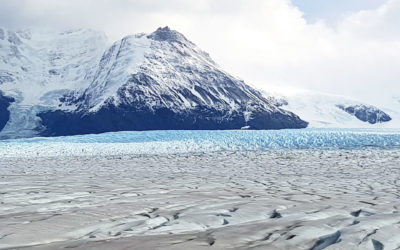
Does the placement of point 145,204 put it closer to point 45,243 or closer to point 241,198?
point 241,198

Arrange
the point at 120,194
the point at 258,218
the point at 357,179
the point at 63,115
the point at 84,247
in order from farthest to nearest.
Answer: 1. the point at 63,115
2. the point at 357,179
3. the point at 120,194
4. the point at 258,218
5. the point at 84,247

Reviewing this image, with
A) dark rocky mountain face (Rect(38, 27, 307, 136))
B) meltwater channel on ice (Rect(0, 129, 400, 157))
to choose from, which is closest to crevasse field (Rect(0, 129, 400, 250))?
meltwater channel on ice (Rect(0, 129, 400, 157))

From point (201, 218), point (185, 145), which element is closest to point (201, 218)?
point (201, 218)

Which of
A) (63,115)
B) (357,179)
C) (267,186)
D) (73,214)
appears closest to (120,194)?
(73,214)

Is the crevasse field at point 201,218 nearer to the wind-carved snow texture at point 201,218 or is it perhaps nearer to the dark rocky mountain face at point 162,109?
the wind-carved snow texture at point 201,218

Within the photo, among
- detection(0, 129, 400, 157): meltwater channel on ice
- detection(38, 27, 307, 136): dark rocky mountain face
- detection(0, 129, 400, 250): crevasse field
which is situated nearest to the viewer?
detection(0, 129, 400, 250): crevasse field

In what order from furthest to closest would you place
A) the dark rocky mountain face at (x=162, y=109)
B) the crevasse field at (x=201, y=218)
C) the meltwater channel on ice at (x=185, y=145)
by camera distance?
the dark rocky mountain face at (x=162, y=109) < the meltwater channel on ice at (x=185, y=145) < the crevasse field at (x=201, y=218)

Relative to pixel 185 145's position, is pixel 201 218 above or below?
above

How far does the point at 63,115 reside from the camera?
654 ft

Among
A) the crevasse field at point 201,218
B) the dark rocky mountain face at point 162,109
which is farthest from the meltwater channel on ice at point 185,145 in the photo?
the dark rocky mountain face at point 162,109

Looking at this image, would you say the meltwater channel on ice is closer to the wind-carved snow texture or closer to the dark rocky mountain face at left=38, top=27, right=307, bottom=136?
the wind-carved snow texture

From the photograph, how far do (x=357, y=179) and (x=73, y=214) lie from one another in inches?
463

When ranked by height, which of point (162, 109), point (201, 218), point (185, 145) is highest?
point (162, 109)

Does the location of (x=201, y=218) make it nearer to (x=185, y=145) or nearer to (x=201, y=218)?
(x=201, y=218)
